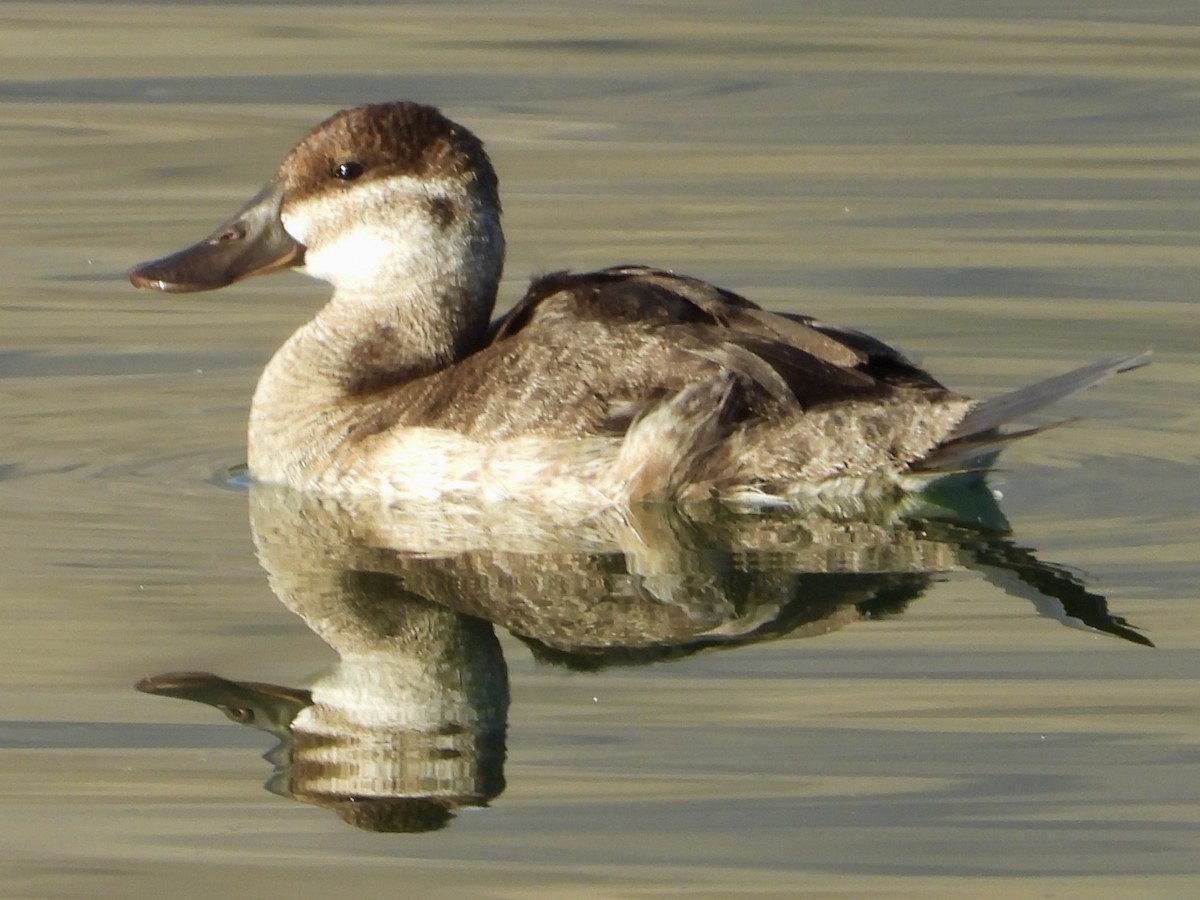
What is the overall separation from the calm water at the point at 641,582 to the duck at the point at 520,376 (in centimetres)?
16

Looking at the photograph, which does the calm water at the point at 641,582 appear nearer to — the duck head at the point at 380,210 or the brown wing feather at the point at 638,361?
the brown wing feather at the point at 638,361

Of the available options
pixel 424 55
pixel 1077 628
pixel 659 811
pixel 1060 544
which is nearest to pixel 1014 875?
pixel 659 811

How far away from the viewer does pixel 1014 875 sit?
414 centimetres

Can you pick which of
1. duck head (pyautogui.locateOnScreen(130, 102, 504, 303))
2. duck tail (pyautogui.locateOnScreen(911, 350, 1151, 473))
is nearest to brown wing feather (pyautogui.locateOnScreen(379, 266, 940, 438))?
duck tail (pyautogui.locateOnScreen(911, 350, 1151, 473))

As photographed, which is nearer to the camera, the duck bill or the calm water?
the calm water

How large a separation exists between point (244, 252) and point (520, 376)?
3.50 feet

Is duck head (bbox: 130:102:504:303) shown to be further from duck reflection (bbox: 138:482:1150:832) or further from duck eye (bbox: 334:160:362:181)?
duck reflection (bbox: 138:482:1150:832)

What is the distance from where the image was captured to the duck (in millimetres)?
6234

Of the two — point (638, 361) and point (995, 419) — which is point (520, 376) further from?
point (995, 419)

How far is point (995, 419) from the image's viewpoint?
6215 millimetres

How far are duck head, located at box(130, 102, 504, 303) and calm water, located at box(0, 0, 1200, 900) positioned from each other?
62 cm

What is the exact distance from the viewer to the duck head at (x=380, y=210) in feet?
22.4

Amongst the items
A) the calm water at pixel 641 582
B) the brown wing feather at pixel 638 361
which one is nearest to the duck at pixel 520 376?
the brown wing feather at pixel 638 361

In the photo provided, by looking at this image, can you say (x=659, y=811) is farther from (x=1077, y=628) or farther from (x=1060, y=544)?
(x=1060, y=544)
